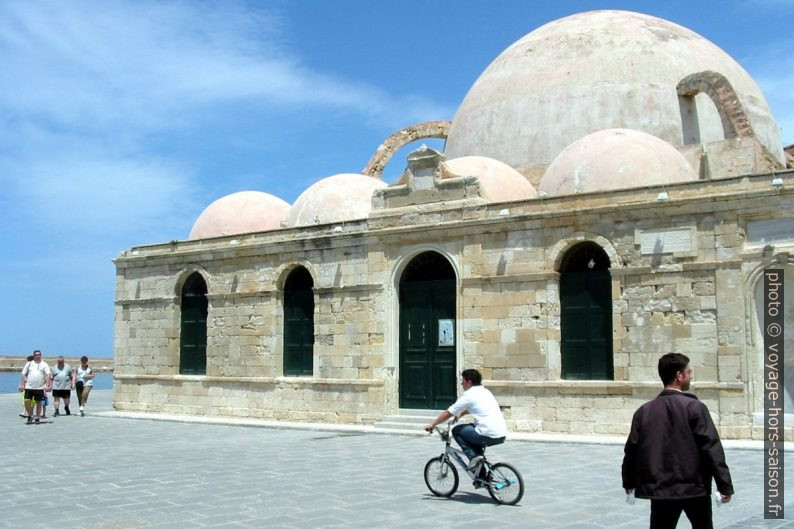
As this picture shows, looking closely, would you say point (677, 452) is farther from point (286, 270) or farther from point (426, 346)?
point (286, 270)

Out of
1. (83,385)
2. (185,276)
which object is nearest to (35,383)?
(83,385)

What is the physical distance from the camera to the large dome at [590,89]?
771 inches

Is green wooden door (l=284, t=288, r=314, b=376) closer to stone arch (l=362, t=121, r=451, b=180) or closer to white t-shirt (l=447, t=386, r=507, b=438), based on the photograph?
stone arch (l=362, t=121, r=451, b=180)

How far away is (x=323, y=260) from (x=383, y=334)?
7.15ft

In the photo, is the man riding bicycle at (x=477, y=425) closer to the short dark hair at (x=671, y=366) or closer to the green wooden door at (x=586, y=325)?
the short dark hair at (x=671, y=366)

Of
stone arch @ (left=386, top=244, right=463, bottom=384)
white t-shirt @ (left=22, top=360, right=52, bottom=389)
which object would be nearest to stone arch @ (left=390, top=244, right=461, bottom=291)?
stone arch @ (left=386, top=244, right=463, bottom=384)

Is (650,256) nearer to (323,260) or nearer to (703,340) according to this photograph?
(703,340)

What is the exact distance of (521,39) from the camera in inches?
907

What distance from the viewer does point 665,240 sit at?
554 inches

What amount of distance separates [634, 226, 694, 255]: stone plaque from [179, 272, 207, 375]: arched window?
10.5 m

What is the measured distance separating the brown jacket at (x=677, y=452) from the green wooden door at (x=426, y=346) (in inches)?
450

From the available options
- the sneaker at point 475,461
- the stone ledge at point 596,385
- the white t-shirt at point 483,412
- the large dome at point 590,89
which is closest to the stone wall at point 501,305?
the stone ledge at point 596,385

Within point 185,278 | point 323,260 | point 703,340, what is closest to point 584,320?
point 703,340

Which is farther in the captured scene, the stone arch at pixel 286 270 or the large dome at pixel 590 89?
the large dome at pixel 590 89
